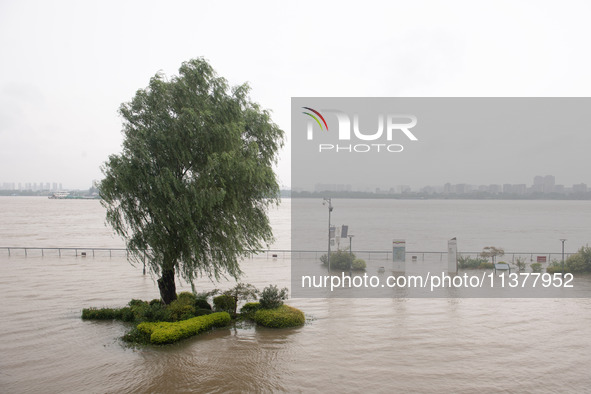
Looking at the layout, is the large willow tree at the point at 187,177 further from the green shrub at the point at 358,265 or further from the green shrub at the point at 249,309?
the green shrub at the point at 358,265

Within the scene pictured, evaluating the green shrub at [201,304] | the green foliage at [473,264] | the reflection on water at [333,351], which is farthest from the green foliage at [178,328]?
the green foliage at [473,264]

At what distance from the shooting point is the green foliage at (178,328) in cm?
1433

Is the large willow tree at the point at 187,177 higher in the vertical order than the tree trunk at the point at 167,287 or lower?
higher

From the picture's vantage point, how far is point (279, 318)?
1662 centimetres

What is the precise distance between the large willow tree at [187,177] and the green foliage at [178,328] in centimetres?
192

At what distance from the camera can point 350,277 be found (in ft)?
98.9

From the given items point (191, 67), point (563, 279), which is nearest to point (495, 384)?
point (191, 67)

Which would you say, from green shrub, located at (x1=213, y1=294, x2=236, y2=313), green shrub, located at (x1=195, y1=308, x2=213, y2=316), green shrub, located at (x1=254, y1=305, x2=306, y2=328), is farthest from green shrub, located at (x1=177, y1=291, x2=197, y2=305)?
green shrub, located at (x1=254, y1=305, x2=306, y2=328)

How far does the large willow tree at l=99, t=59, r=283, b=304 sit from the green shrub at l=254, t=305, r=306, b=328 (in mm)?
2227

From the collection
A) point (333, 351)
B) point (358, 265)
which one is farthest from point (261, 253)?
point (333, 351)

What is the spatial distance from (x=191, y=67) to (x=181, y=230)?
6.98 meters

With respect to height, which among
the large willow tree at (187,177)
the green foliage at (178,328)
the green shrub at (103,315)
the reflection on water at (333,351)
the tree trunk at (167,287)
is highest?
the large willow tree at (187,177)

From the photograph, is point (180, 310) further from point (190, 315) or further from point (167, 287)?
point (167, 287)

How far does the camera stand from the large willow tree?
15695 millimetres
